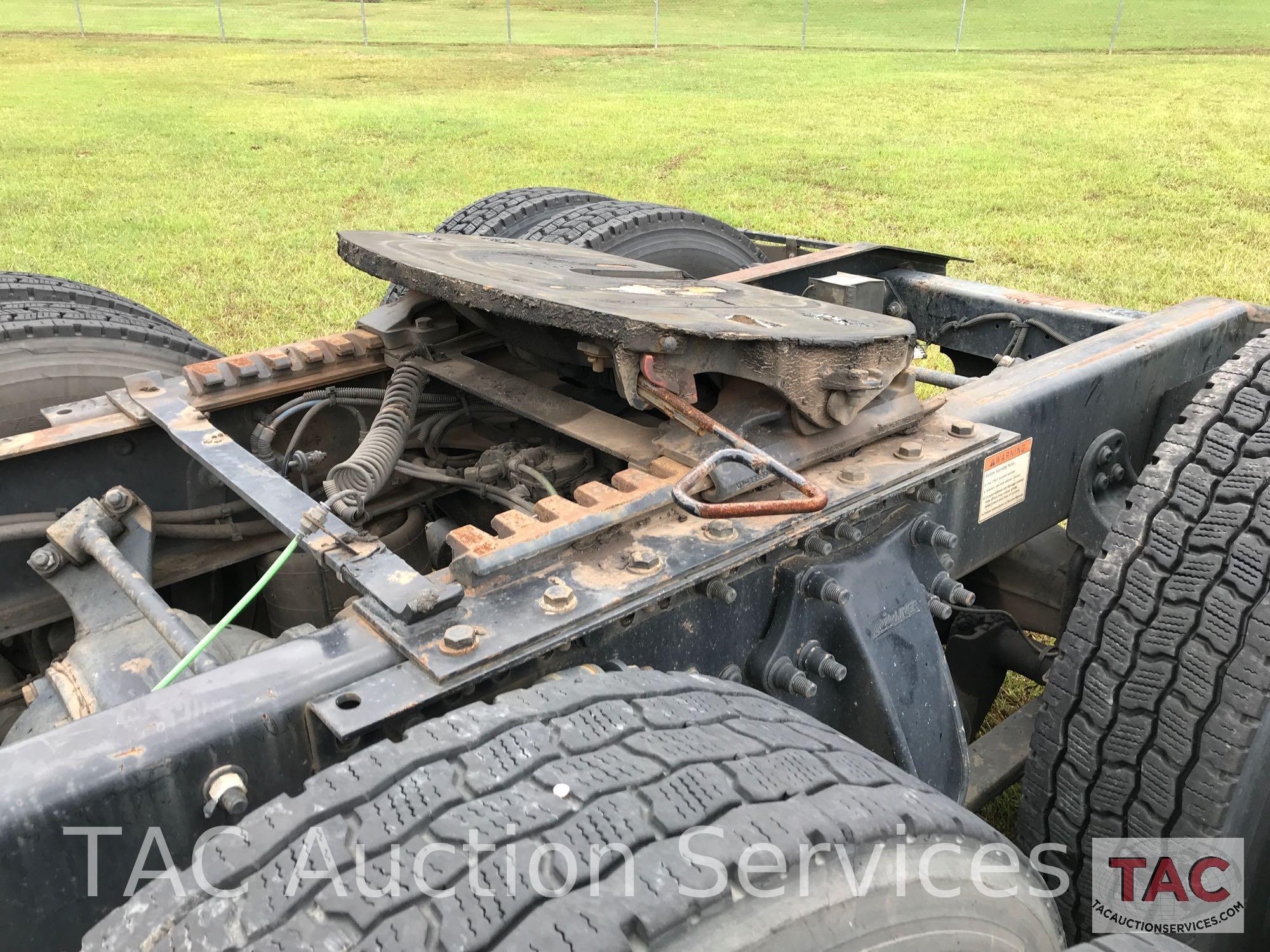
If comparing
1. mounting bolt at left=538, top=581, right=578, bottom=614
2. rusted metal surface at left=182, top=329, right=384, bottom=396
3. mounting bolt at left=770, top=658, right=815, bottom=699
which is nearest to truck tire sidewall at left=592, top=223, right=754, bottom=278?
rusted metal surface at left=182, top=329, right=384, bottom=396

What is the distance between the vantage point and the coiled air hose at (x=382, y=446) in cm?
201

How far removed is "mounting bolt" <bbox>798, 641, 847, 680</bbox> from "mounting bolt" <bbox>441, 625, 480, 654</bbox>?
2.17ft

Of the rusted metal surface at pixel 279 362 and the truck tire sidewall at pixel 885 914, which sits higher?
the rusted metal surface at pixel 279 362

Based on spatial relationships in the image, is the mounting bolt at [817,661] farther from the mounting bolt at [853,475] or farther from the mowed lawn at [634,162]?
the mowed lawn at [634,162]

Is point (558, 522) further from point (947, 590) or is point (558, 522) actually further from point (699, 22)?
point (699, 22)

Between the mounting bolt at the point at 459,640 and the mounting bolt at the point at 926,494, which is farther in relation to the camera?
the mounting bolt at the point at 926,494

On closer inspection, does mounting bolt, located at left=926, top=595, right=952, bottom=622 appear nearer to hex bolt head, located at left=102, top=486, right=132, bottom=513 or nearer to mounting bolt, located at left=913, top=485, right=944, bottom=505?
mounting bolt, located at left=913, top=485, right=944, bottom=505

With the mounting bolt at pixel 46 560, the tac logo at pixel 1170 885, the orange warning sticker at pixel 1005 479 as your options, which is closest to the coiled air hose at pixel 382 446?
the mounting bolt at pixel 46 560

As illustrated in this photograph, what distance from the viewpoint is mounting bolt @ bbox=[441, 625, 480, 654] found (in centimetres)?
130

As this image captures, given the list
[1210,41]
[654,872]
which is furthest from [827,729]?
[1210,41]

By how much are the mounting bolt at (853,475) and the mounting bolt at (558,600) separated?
1.97 feet

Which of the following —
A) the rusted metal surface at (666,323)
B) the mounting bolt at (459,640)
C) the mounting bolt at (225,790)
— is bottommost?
the mounting bolt at (225,790)

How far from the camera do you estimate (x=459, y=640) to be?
1.30 meters

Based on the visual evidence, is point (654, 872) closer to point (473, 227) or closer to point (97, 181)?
point (473, 227)
